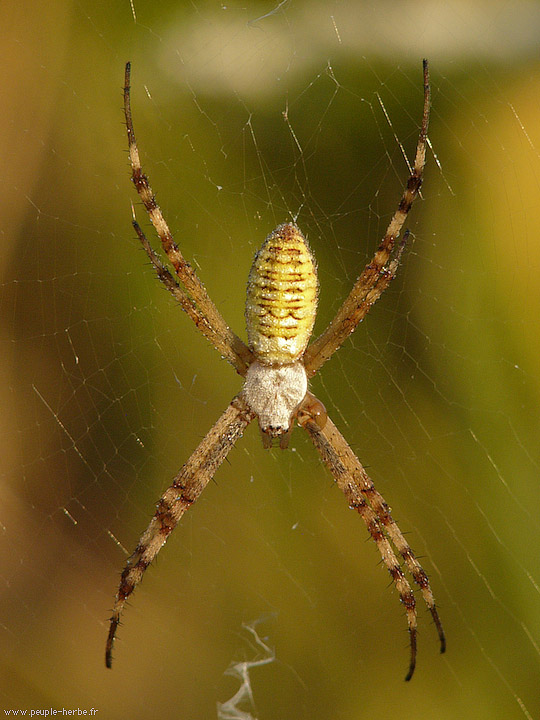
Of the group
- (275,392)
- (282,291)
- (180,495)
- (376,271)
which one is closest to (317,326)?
(275,392)

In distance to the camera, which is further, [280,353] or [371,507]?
[371,507]

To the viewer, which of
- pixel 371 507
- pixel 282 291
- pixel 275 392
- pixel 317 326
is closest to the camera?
pixel 282 291

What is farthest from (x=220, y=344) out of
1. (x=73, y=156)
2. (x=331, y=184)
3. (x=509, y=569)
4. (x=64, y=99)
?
(x=509, y=569)

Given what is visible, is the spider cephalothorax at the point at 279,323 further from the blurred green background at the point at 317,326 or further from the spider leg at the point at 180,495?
the blurred green background at the point at 317,326

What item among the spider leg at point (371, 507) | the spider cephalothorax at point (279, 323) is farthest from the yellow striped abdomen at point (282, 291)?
the spider leg at point (371, 507)

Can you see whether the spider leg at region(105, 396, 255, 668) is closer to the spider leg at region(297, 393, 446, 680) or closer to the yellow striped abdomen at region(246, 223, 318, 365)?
the spider leg at region(297, 393, 446, 680)

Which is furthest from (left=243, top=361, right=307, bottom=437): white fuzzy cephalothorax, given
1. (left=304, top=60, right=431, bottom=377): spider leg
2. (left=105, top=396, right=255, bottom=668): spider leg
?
(left=304, top=60, right=431, bottom=377): spider leg

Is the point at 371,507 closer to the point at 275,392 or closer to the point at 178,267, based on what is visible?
the point at 275,392
